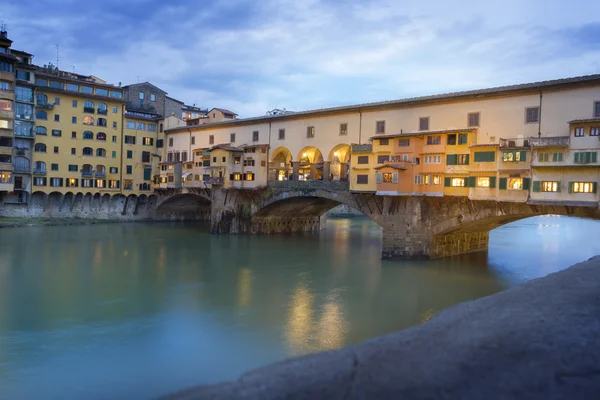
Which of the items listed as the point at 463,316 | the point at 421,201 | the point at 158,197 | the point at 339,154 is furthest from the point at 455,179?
the point at 158,197

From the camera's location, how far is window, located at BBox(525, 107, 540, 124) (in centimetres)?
2530

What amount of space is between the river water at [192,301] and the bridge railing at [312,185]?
4542 mm

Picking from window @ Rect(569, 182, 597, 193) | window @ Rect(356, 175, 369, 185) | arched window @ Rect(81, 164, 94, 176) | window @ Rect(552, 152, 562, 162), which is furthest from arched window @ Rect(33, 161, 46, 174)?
window @ Rect(569, 182, 597, 193)

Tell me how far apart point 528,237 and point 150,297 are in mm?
38651

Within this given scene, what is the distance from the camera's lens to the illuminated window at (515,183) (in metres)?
25.0

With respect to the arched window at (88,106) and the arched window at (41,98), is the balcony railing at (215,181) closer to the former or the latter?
the arched window at (88,106)

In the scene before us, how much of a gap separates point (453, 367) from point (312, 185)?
31.1 m

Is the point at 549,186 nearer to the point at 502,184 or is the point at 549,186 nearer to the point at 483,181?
Result: the point at 502,184

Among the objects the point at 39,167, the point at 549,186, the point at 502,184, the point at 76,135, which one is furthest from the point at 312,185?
the point at 39,167

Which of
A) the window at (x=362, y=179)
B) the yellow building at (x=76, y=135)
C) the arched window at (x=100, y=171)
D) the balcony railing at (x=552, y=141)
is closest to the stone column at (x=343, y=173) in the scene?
the window at (x=362, y=179)

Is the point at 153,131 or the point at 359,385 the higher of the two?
the point at 153,131

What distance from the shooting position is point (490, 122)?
27062mm

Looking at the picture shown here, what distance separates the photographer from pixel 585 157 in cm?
2284

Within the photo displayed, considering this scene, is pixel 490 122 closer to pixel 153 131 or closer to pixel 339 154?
pixel 339 154
